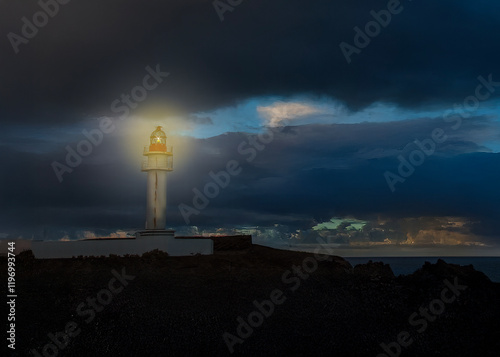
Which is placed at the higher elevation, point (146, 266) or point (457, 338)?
point (146, 266)

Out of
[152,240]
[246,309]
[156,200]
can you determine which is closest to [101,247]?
[152,240]

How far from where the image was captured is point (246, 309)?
27.6 m

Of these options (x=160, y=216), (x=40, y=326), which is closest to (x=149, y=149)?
(x=160, y=216)

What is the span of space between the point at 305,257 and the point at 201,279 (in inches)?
379

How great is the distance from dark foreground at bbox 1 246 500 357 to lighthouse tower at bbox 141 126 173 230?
153 inches

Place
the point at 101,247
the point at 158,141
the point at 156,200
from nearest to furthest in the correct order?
the point at 101,247 → the point at 156,200 → the point at 158,141

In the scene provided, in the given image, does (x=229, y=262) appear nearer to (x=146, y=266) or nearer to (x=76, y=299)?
(x=146, y=266)

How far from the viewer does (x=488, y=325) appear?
27016mm

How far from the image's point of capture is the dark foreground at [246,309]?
944 inches

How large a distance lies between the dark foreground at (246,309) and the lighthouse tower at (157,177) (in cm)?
387

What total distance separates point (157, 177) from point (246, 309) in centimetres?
1621

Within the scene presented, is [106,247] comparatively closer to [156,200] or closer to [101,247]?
[101,247]

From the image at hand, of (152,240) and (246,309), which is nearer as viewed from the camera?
(246,309)

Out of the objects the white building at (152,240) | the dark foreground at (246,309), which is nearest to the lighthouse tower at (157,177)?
the white building at (152,240)
